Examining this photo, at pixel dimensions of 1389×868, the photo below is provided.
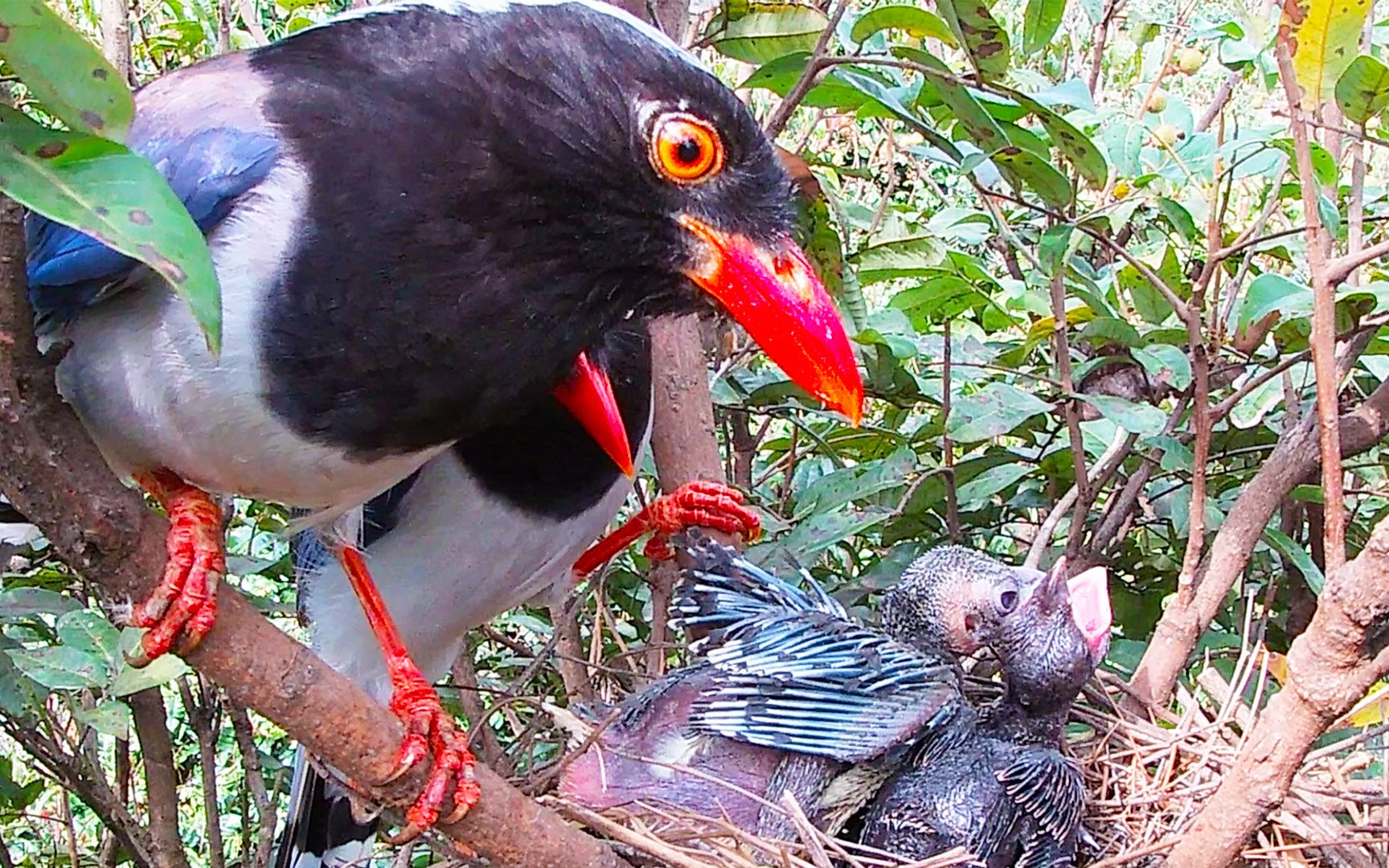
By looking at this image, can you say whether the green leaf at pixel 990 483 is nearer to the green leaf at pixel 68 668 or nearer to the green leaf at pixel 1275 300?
the green leaf at pixel 1275 300

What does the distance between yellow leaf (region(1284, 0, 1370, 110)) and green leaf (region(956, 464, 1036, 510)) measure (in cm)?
84

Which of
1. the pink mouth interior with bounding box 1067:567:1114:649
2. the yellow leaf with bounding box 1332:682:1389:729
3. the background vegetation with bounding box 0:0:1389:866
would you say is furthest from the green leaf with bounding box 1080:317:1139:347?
the yellow leaf with bounding box 1332:682:1389:729

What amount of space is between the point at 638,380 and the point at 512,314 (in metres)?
0.48

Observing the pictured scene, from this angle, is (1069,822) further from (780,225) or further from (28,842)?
(28,842)

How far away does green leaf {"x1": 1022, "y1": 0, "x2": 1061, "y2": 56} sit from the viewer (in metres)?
1.67

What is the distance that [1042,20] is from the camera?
5.50 feet

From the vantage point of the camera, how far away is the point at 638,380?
1.62 meters

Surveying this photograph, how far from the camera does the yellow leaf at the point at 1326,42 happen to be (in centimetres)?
112

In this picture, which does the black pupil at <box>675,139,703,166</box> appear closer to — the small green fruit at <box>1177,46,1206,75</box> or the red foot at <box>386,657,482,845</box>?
the red foot at <box>386,657,482,845</box>

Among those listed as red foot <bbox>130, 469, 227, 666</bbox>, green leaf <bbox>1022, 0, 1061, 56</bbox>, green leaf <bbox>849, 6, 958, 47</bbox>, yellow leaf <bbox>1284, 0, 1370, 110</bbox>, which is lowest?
red foot <bbox>130, 469, 227, 666</bbox>

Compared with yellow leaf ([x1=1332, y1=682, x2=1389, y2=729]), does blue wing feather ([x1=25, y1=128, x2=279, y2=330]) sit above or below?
above

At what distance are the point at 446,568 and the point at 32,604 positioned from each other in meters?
0.50

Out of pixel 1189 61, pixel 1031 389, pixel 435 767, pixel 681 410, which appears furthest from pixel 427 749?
pixel 1189 61

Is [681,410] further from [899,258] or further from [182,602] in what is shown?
[182,602]
